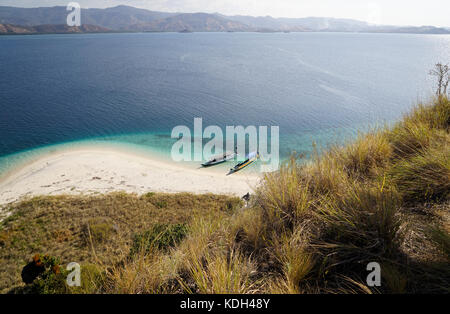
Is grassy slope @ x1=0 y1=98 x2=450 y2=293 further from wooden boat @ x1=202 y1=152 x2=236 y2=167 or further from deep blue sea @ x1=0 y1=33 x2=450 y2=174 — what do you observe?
wooden boat @ x1=202 y1=152 x2=236 y2=167

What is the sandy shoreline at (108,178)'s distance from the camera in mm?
23703

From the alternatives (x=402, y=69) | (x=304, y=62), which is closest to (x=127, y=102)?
(x=304, y=62)

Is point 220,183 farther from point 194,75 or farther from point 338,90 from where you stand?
point 194,75

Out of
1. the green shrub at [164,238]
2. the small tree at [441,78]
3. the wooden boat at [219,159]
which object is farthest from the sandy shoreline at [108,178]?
the small tree at [441,78]

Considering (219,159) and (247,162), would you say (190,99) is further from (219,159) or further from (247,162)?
(247,162)

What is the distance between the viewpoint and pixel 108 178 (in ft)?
85.4

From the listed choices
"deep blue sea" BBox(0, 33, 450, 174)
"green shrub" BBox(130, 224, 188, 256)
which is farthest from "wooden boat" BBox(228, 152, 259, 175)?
"green shrub" BBox(130, 224, 188, 256)

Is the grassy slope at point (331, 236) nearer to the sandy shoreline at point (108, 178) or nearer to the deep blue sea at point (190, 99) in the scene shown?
the deep blue sea at point (190, 99)

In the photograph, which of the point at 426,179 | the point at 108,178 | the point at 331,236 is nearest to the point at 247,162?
the point at 108,178

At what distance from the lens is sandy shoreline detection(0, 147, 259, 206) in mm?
23703

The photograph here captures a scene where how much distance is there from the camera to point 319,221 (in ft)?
12.9

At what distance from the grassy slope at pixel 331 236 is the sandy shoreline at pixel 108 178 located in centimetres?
1863

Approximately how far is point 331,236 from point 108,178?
26.2 meters
